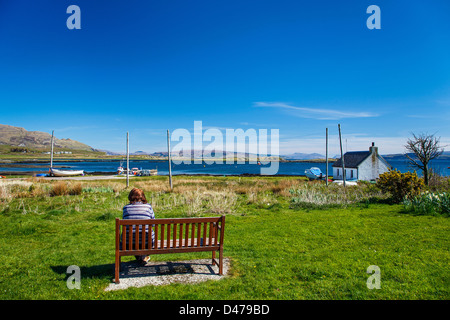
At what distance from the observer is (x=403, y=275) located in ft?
16.2

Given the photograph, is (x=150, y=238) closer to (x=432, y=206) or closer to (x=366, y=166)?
(x=432, y=206)

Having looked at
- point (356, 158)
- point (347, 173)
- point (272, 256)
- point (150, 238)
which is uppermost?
point (356, 158)

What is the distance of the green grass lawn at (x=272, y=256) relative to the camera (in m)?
4.41

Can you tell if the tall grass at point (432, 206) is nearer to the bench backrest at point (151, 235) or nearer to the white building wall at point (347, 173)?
the bench backrest at point (151, 235)

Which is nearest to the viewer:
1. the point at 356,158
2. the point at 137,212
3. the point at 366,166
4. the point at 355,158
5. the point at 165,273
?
the point at 165,273

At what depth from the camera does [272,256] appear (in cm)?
630

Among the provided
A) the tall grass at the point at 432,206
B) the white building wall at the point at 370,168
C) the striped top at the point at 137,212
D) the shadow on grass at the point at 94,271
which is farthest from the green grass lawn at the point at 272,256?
the white building wall at the point at 370,168

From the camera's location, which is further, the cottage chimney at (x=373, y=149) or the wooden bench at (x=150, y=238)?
the cottage chimney at (x=373, y=149)

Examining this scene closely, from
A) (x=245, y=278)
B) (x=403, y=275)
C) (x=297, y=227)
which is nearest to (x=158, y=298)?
→ (x=245, y=278)

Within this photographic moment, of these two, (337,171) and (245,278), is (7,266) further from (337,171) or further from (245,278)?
(337,171)

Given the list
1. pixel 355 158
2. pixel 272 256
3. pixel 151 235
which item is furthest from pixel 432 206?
pixel 355 158

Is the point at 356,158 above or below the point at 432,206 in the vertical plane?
above

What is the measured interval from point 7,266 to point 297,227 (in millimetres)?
7291
